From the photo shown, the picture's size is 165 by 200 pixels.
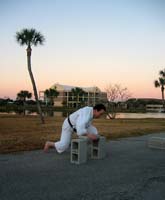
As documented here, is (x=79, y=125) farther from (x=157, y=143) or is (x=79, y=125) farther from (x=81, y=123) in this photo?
(x=157, y=143)

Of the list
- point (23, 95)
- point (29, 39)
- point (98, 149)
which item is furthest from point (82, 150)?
point (23, 95)

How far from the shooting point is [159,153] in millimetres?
9328

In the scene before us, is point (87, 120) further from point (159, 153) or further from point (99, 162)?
point (159, 153)

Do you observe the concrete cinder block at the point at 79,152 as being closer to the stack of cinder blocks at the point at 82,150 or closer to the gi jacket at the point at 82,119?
the stack of cinder blocks at the point at 82,150

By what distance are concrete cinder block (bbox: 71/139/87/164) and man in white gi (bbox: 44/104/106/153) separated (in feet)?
0.70

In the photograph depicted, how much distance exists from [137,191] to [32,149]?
15.6 ft

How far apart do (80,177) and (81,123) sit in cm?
177

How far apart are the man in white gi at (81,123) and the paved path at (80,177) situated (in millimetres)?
409

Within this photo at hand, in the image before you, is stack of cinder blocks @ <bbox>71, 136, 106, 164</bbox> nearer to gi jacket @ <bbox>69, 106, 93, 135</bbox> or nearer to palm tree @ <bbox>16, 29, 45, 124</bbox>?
gi jacket @ <bbox>69, 106, 93, 135</bbox>

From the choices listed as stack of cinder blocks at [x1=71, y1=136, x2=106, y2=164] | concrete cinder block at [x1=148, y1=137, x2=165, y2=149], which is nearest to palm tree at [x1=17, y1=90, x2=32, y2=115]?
concrete cinder block at [x1=148, y1=137, x2=165, y2=149]

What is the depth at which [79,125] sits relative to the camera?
7.50 meters

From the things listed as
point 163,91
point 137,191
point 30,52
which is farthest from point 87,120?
point 163,91

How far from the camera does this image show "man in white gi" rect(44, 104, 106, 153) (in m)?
7.52

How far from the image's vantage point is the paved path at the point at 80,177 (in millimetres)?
4858
